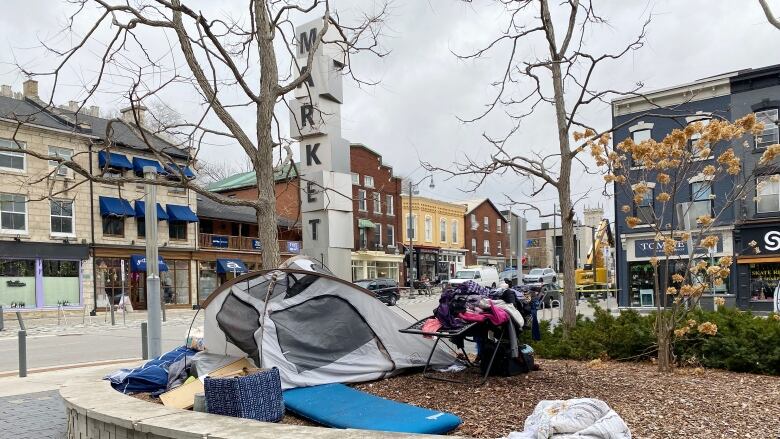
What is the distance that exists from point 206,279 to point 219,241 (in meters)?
2.74

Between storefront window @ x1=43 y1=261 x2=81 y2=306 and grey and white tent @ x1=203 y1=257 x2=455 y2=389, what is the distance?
2885cm

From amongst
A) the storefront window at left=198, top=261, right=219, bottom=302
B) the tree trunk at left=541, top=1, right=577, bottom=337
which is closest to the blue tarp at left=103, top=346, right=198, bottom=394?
the tree trunk at left=541, top=1, right=577, bottom=337

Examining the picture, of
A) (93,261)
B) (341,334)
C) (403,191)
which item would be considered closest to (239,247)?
(93,261)

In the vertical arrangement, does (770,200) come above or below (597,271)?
above

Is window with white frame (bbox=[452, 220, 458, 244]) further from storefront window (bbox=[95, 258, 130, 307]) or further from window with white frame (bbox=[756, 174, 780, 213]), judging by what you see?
window with white frame (bbox=[756, 174, 780, 213])

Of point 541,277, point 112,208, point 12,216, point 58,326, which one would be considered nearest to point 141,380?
point 58,326

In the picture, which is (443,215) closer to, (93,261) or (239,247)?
(239,247)

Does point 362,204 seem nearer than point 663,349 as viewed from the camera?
No

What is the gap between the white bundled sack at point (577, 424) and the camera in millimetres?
3824

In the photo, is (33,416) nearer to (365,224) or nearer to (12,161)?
(12,161)

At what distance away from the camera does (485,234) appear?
73.0 meters

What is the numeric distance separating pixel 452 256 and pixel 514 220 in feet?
180

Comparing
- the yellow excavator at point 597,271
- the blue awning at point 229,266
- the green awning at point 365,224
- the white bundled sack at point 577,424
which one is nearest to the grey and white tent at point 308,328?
the white bundled sack at point 577,424

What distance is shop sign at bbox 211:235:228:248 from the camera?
1651 inches
